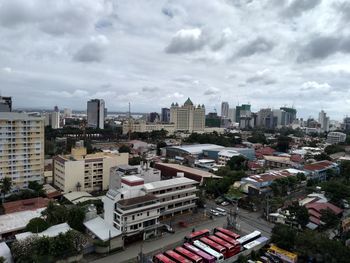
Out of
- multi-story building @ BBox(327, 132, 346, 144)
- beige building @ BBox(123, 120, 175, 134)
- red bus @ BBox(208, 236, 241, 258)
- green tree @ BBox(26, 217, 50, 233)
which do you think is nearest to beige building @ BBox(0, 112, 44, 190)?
green tree @ BBox(26, 217, 50, 233)

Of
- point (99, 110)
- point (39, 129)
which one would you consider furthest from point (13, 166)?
point (99, 110)

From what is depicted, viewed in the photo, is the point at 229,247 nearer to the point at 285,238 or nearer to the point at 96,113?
the point at 285,238

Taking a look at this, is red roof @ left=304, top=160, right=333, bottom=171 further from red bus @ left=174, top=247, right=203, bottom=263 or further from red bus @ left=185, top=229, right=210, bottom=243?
red bus @ left=174, top=247, right=203, bottom=263

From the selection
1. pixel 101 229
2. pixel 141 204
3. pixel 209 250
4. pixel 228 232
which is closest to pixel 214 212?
pixel 228 232

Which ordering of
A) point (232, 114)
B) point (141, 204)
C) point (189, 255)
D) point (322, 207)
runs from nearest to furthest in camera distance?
point (189, 255), point (141, 204), point (322, 207), point (232, 114)

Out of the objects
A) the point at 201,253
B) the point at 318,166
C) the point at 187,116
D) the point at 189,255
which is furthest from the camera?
the point at 187,116

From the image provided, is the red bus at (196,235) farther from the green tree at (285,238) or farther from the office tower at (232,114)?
the office tower at (232,114)
